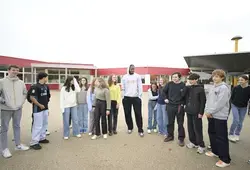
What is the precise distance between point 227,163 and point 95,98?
311 cm

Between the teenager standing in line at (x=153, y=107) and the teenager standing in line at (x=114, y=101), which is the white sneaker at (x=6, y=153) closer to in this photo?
the teenager standing in line at (x=114, y=101)

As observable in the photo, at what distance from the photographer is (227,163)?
283cm

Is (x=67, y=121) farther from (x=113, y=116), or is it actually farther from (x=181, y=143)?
(x=181, y=143)

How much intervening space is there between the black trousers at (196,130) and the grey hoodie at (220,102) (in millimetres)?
507

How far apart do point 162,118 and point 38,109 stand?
307 centimetres

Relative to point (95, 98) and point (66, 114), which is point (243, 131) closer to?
point (95, 98)

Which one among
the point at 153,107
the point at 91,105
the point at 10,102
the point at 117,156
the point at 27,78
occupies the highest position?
the point at 27,78

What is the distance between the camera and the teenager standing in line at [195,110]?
11.1ft

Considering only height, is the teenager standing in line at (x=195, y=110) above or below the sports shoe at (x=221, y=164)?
above

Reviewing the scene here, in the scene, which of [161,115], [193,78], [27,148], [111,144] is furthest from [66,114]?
[193,78]

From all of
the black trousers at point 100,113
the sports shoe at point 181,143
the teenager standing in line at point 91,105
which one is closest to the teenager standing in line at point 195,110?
the sports shoe at point 181,143

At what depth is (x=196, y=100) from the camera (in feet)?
11.4

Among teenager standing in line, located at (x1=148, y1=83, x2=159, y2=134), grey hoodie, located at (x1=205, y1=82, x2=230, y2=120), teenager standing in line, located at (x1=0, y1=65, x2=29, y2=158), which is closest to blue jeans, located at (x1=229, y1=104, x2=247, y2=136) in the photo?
grey hoodie, located at (x1=205, y1=82, x2=230, y2=120)

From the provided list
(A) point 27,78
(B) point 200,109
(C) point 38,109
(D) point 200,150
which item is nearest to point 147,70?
(A) point 27,78
